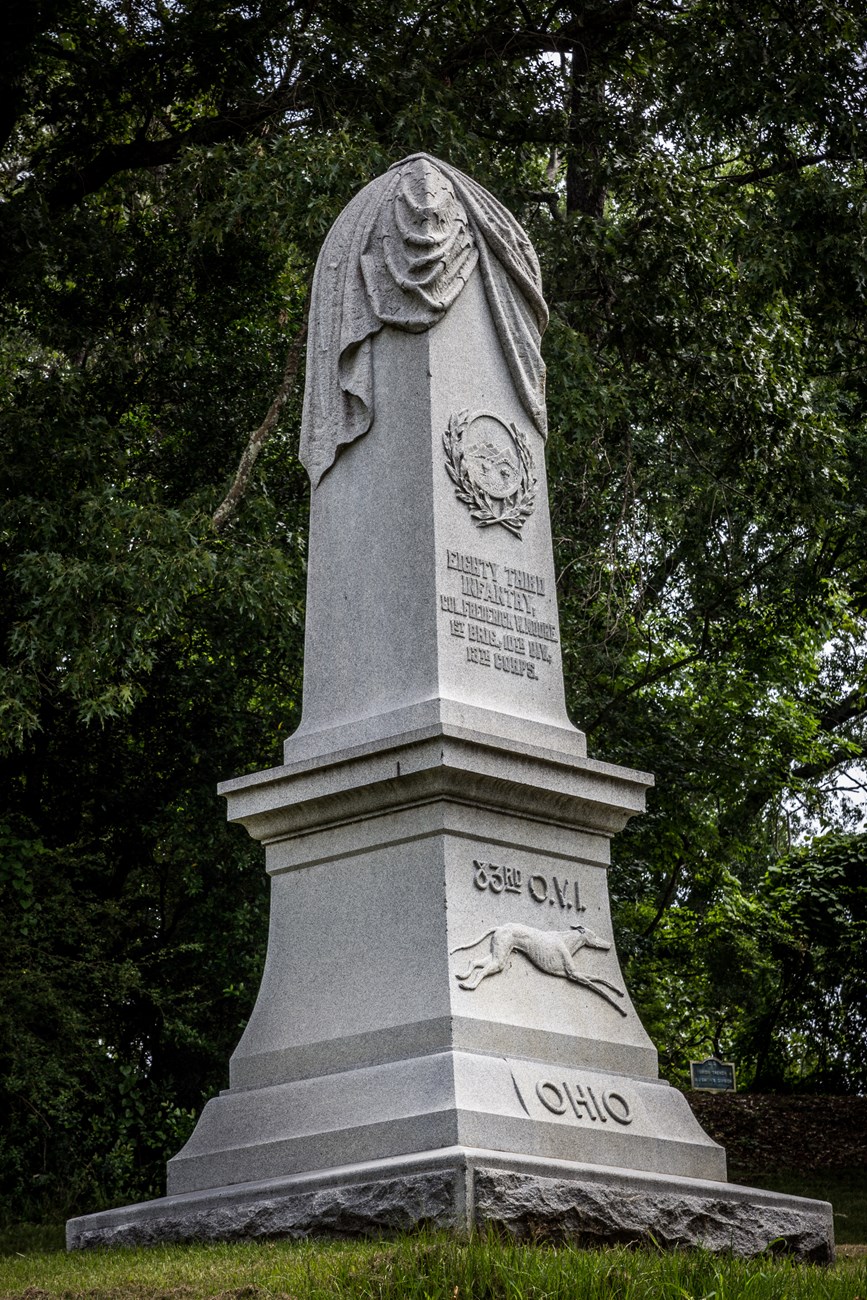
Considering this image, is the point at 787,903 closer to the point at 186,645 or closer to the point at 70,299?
the point at 186,645

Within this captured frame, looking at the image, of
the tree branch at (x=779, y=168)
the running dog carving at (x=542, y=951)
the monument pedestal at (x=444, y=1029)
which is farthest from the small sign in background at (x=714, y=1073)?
the running dog carving at (x=542, y=951)

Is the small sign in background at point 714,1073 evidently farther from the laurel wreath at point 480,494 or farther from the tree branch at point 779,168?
the laurel wreath at point 480,494

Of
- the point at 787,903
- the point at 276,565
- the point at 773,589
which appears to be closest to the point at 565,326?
the point at 276,565

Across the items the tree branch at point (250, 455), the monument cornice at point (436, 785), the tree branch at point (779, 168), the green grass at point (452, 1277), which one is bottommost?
the green grass at point (452, 1277)

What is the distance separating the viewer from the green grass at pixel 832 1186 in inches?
539

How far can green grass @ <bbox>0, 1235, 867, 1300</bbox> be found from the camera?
16.6ft

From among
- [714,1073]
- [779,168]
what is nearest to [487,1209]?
[714,1073]

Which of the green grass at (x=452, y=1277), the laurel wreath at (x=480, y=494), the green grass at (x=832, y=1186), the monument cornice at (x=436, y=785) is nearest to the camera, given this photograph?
the green grass at (x=452, y=1277)

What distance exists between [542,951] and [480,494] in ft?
6.77

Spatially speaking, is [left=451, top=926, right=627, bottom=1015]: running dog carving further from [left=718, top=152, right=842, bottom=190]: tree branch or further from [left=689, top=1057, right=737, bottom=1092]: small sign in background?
Answer: [left=689, top=1057, right=737, bottom=1092]: small sign in background

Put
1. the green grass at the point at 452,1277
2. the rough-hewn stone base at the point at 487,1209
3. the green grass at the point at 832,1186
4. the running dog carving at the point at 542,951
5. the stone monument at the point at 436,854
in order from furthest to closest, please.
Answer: the green grass at the point at 832,1186 → the running dog carving at the point at 542,951 → the stone monument at the point at 436,854 → the rough-hewn stone base at the point at 487,1209 → the green grass at the point at 452,1277

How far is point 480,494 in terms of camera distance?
824 cm

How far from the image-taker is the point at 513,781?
7.44 m

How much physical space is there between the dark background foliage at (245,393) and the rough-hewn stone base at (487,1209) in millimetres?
5477
